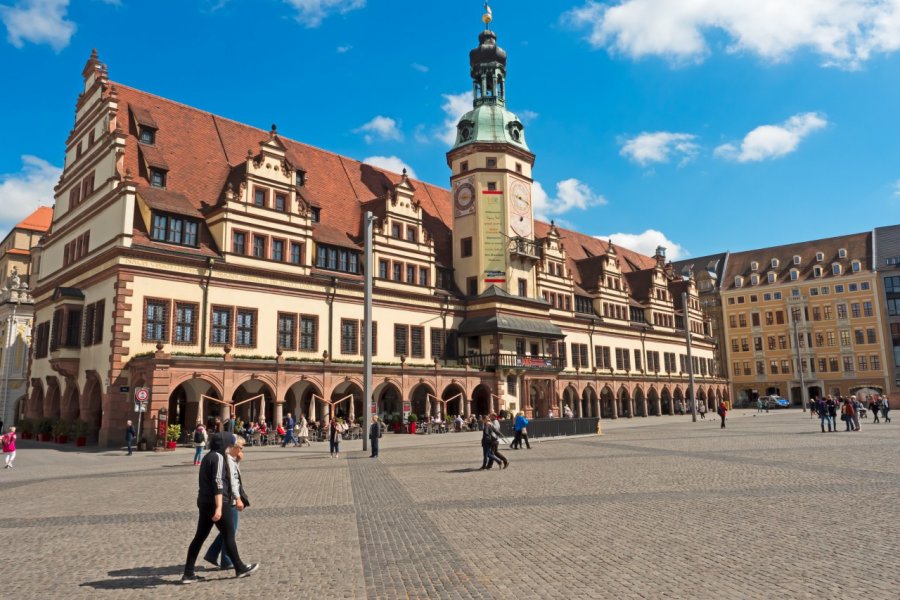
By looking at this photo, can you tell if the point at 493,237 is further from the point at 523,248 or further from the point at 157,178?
the point at 157,178

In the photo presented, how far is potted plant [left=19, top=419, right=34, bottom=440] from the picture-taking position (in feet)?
132

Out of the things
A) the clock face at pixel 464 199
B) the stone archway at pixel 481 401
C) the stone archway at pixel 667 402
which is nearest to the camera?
the stone archway at pixel 481 401

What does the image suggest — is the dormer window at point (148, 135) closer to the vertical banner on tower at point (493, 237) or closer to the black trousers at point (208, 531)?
the vertical banner on tower at point (493, 237)

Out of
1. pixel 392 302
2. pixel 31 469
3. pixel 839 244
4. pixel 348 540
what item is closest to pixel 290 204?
pixel 392 302

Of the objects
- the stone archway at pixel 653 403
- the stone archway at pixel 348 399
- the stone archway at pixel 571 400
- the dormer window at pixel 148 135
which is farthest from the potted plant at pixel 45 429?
the stone archway at pixel 653 403

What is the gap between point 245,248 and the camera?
37125mm

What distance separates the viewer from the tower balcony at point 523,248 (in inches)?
2050

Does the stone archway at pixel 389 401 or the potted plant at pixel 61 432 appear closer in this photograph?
the potted plant at pixel 61 432

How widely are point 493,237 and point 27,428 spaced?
35166mm

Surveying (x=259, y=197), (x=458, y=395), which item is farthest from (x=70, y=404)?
(x=458, y=395)

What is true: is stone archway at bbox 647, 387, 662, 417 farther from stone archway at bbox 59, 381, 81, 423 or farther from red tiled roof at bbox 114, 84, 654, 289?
stone archway at bbox 59, 381, 81, 423

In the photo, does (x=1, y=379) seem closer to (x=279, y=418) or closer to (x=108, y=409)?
(x=108, y=409)

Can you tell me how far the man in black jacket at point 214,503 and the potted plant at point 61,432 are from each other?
109 feet

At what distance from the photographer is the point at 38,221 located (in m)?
73.6
